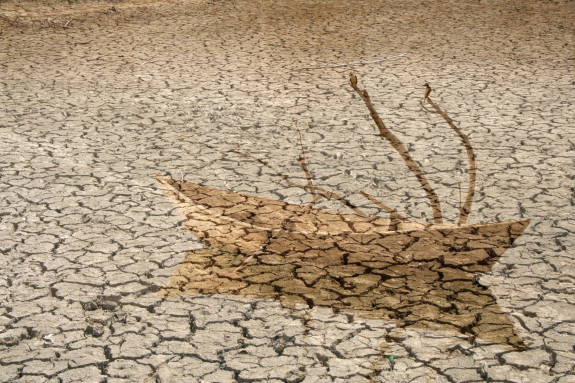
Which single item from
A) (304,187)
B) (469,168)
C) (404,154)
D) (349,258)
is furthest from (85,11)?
(349,258)

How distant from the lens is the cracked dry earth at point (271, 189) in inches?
98.0

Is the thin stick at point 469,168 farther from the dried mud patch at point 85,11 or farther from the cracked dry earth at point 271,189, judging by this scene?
the dried mud patch at point 85,11

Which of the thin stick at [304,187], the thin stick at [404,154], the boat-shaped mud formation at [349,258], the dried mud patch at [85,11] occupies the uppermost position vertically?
the dried mud patch at [85,11]

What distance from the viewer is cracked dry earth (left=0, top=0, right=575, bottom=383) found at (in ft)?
8.16

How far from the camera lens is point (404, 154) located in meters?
4.39

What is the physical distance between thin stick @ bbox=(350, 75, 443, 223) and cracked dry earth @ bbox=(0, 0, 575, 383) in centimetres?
5

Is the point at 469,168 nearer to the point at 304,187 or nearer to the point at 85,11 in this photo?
the point at 304,187

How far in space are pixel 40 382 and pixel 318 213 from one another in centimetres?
171

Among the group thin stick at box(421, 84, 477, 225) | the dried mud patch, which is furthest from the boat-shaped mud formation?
the dried mud patch

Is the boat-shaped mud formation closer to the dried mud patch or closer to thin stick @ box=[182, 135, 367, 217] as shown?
thin stick @ box=[182, 135, 367, 217]

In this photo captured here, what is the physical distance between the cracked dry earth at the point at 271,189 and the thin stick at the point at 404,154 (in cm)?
5

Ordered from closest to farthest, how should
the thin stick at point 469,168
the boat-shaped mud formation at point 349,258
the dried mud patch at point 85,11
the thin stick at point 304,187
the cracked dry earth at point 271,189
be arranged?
1. the cracked dry earth at point 271,189
2. the boat-shaped mud formation at point 349,258
3. the thin stick at point 469,168
4. the thin stick at point 304,187
5. the dried mud patch at point 85,11

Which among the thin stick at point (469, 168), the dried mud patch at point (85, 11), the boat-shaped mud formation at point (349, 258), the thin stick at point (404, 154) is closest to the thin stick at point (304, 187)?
the boat-shaped mud formation at point (349, 258)

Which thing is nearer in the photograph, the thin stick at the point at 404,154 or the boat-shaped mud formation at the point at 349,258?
the boat-shaped mud formation at the point at 349,258
